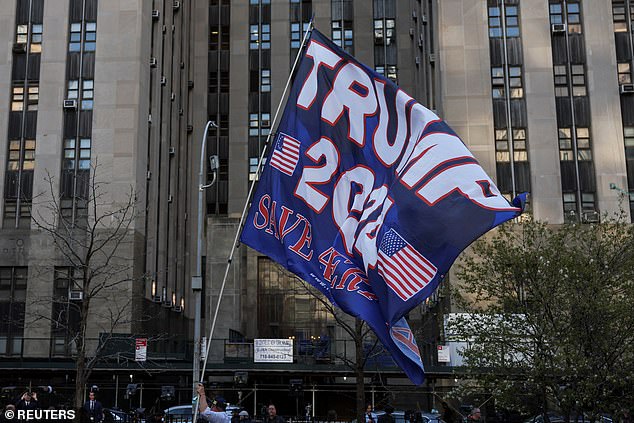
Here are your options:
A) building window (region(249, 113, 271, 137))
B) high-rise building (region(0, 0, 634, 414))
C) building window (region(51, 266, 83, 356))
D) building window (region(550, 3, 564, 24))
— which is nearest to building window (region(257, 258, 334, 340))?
high-rise building (region(0, 0, 634, 414))

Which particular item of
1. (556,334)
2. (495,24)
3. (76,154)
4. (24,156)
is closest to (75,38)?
(76,154)

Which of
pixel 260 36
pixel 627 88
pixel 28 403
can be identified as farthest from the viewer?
pixel 260 36

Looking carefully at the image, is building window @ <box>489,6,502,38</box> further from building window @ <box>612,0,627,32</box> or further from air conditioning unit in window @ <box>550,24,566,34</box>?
building window @ <box>612,0,627,32</box>

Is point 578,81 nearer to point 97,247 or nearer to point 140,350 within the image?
point 140,350

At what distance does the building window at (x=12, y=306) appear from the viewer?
145 ft

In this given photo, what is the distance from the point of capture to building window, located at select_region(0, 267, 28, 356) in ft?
145

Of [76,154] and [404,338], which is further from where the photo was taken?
[76,154]

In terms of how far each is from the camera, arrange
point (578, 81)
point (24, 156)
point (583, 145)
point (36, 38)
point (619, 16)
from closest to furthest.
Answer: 1. point (583, 145)
2. point (578, 81)
3. point (619, 16)
4. point (24, 156)
5. point (36, 38)

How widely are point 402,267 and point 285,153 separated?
3251 mm

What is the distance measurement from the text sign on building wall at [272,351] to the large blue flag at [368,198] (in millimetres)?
27174

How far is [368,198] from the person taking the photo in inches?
504

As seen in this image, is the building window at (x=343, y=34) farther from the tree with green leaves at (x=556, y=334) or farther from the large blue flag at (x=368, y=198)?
the large blue flag at (x=368, y=198)

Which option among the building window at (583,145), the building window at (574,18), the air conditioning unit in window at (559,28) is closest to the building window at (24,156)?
the air conditioning unit in window at (559,28)

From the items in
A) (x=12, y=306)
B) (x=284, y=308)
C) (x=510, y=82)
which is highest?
(x=510, y=82)
